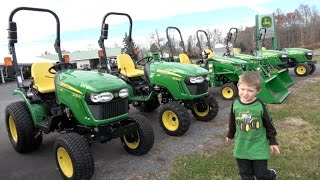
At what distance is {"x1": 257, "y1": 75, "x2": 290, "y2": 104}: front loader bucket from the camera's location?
8.20 metres

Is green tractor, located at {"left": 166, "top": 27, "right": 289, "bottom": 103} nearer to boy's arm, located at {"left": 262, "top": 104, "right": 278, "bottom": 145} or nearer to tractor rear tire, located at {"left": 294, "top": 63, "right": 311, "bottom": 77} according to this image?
tractor rear tire, located at {"left": 294, "top": 63, "right": 311, "bottom": 77}

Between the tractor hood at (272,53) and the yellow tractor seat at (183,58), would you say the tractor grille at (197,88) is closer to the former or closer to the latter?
the yellow tractor seat at (183,58)

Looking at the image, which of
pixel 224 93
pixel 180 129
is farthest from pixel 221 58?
pixel 180 129

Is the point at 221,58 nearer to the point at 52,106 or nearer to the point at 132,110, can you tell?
the point at 132,110

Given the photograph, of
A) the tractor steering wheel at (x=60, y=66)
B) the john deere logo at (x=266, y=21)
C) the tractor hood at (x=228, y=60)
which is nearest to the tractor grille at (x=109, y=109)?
the tractor steering wheel at (x=60, y=66)

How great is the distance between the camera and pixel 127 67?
784 cm

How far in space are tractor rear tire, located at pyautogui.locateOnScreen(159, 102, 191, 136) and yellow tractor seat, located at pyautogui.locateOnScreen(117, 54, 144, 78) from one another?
5.07 feet

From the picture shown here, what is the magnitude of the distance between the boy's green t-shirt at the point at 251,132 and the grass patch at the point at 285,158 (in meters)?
0.94

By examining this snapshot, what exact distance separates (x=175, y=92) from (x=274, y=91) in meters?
3.88

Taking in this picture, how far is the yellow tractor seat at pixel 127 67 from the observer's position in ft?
25.1

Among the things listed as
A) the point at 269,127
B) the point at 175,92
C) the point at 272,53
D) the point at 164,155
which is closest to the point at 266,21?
the point at 272,53

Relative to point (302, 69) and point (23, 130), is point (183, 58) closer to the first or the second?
point (23, 130)

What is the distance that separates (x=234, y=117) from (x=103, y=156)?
259cm

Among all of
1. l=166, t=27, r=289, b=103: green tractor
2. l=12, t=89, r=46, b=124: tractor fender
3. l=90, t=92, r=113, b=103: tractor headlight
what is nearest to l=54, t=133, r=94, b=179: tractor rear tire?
l=90, t=92, r=113, b=103: tractor headlight
